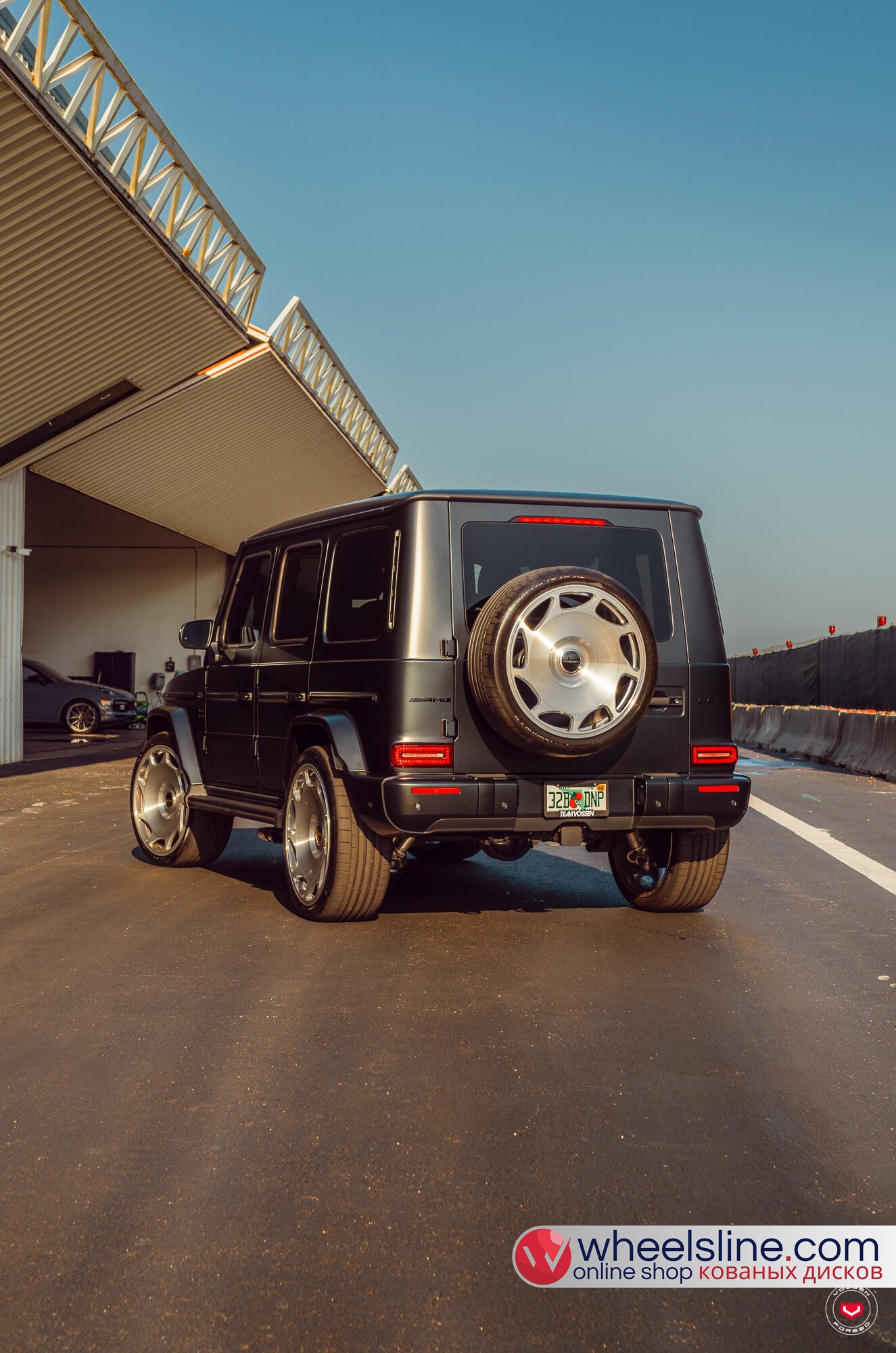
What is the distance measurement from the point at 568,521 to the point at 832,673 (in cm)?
2234

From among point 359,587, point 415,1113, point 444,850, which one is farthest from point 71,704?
point 415,1113

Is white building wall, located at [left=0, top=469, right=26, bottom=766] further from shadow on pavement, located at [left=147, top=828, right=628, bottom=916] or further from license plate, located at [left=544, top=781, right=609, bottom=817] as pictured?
license plate, located at [left=544, top=781, right=609, bottom=817]

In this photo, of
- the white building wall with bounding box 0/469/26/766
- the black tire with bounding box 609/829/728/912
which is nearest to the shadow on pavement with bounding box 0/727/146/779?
the white building wall with bounding box 0/469/26/766

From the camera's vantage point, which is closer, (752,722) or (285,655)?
(285,655)

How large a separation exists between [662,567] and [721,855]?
1.60 m

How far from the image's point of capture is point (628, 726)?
252 inches

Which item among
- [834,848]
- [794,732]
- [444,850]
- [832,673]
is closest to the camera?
[444,850]

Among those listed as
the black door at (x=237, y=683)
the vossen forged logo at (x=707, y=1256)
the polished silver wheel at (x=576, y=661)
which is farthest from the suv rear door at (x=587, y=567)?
the vossen forged logo at (x=707, y=1256)

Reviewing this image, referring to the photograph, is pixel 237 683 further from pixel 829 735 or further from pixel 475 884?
pixel 829 735

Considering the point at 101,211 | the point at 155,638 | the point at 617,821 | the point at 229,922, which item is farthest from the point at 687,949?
the point at 155,638

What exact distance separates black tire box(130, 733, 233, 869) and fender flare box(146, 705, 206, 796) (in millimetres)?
48

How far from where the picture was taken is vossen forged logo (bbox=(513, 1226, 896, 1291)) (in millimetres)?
2971

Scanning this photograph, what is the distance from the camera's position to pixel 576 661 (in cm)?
632

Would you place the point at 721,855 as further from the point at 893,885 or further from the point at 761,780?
the point at 761,780
